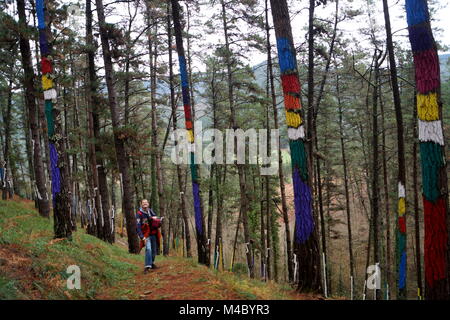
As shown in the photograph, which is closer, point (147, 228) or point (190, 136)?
point (147, 228)

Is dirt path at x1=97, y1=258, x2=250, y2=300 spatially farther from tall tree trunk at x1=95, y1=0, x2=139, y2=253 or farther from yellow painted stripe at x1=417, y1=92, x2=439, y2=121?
tall tree trunk at x1=95, y1=0, x2=139, y2=253

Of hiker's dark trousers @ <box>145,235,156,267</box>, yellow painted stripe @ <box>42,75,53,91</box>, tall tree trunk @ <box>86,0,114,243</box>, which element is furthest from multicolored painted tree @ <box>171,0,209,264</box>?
yellow painted stripe @ <box>42,75,53,91</box>

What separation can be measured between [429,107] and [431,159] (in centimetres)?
84

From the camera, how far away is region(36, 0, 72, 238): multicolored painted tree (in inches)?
304

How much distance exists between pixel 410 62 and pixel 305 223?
46.6 ft

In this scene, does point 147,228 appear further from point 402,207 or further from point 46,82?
point 402,207

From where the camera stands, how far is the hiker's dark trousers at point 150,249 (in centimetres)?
782

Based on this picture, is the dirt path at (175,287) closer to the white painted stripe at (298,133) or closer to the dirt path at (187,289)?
the dirt path at (187,289)

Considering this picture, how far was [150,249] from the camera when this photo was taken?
787 cm

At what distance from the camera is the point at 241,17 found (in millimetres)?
13375

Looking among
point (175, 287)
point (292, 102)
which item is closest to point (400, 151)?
point (292, 102)

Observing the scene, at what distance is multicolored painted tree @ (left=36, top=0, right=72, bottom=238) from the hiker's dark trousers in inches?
84.4
